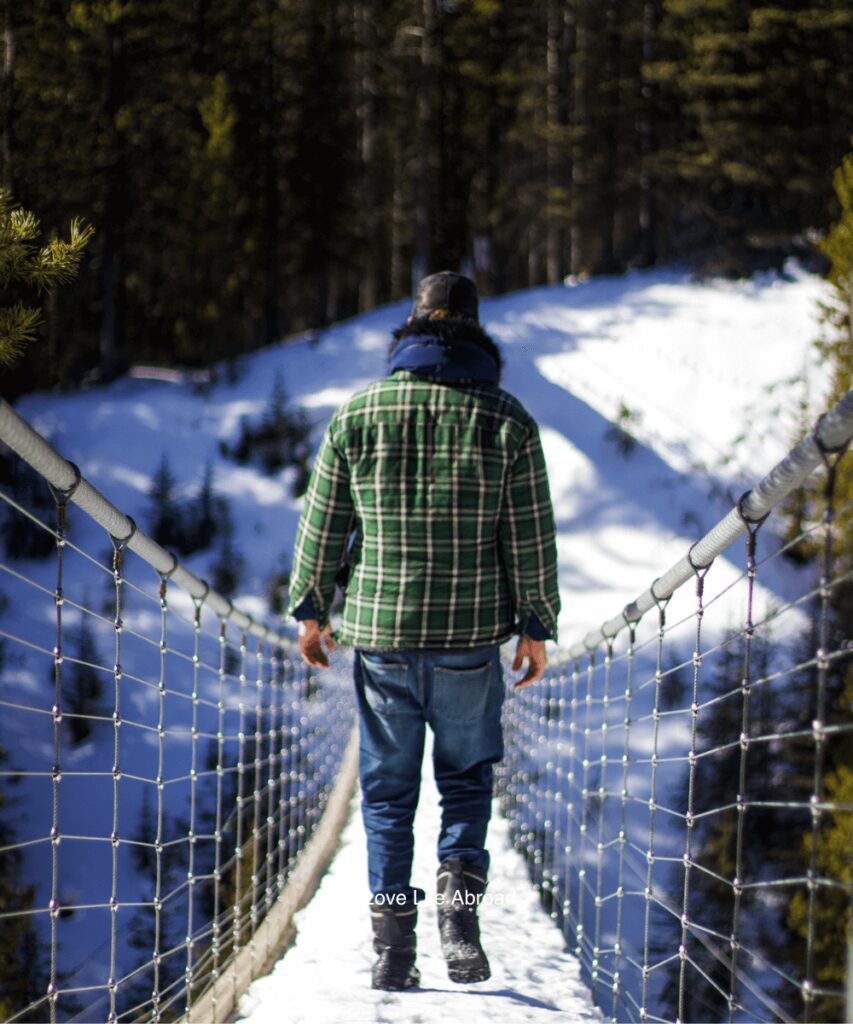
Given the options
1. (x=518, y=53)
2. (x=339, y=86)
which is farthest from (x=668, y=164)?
(x=339, y=86)

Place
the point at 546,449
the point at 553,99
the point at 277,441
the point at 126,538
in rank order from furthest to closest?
the point at 553,99 → the point at 277,441 → the point at 546,449 → the point at 126,538

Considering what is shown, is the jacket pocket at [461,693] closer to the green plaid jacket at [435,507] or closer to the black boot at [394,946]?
the green plaid jacket at [435,507]

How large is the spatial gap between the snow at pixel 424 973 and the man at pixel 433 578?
0.28ft

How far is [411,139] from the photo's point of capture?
21531 millimetres

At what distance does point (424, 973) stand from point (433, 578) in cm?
95

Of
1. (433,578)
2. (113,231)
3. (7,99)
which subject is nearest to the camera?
(433,578)

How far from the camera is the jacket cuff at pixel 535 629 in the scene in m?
2.30

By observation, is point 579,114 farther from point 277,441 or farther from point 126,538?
point 126,538

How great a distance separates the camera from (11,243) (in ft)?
8.25

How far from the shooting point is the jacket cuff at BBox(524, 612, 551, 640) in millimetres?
2301

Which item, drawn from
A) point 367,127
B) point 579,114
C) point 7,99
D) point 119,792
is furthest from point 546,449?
point 367,127

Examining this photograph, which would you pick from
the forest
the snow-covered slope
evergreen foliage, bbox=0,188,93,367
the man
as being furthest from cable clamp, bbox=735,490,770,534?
the forest

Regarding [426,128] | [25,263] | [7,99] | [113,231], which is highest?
[426,128]

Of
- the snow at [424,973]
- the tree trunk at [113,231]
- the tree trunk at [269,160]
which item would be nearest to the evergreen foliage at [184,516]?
the tree trunk at [113,231]
